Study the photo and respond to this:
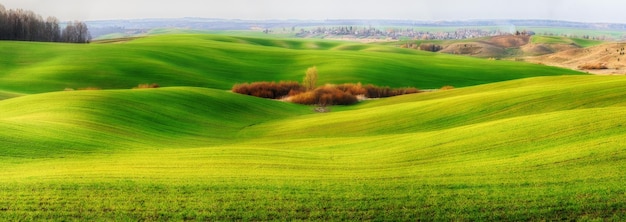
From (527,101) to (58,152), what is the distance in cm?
2892

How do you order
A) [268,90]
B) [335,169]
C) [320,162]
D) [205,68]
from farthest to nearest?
1. [205,68]
2. [268,90]
3. [320,162]
4. [335,169]

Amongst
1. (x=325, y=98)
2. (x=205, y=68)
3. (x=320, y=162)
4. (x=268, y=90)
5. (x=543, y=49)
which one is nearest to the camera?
(x=320, y=162)

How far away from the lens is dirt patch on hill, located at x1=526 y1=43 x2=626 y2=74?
116625 mm

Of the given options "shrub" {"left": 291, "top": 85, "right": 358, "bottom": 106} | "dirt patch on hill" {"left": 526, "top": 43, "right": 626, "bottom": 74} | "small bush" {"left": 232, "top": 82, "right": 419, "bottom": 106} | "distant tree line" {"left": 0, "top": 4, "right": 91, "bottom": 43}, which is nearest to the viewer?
"shrub" {"left": 291, "top": 85, "right": 358, "bottom": 106}

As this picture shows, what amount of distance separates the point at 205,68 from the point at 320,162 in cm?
7182

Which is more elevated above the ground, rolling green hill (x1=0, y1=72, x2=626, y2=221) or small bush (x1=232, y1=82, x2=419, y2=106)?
rolling green hill (x1=0, y1=72, x2=626, y2=221)

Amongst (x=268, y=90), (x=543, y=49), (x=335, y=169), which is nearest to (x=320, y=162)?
(x=335, y=169)

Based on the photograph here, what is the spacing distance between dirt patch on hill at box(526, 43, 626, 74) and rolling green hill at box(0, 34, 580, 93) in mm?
16775

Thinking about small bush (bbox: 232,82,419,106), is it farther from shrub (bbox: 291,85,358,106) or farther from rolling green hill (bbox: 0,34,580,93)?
rolling green hill (bbox: 0,34,580,93)

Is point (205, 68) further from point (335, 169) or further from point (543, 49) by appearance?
point (543, 49)

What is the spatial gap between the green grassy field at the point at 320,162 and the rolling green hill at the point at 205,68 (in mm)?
32863

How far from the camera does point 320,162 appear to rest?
23.3 meters

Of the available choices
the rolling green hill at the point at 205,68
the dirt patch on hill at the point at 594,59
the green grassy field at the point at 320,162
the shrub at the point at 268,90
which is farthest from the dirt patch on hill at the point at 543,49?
the green grassy field at the point at 320,162

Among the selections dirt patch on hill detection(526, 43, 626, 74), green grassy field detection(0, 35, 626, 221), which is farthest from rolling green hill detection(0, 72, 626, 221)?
dirt patch on hill detection(526, 43, 626, 74)
